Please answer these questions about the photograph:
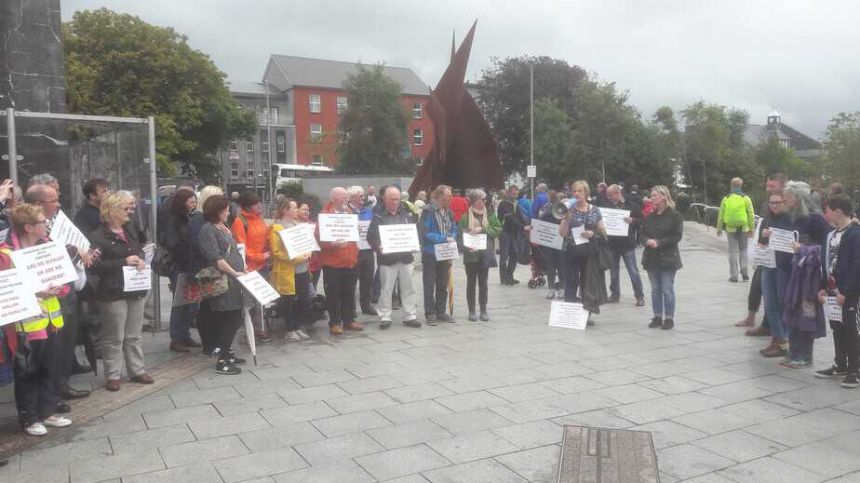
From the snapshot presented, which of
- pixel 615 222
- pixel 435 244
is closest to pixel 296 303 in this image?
pixel 435 244

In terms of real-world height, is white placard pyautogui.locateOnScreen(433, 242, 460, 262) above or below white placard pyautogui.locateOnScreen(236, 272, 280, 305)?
above

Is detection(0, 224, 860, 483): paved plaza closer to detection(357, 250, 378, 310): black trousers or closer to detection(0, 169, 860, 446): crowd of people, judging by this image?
detection(0, 169, 860, 446): crowd of people

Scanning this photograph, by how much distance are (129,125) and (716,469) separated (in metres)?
7.42

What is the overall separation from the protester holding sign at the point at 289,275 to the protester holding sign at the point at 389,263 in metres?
0.99

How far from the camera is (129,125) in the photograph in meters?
8.46

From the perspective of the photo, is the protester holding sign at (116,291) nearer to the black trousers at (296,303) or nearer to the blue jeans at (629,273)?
the black trousers at (296,303)

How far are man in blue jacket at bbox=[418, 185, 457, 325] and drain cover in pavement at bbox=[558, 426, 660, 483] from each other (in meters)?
4.29

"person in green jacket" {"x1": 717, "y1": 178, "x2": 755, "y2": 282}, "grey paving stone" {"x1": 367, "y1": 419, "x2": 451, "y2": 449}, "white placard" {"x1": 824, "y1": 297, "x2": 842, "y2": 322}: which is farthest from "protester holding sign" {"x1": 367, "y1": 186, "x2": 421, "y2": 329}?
"person in green jacket" {"x1": 717, "y1": 178, "x2": 755, "y2": 282}

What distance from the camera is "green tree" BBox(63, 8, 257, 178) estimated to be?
125 feet

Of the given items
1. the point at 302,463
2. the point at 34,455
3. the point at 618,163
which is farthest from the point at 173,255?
the point at 618,163

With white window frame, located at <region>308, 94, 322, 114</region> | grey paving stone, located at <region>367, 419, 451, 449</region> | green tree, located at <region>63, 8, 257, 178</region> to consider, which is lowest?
grey paving stone, located at <region>367, 419, 451, 449</region>

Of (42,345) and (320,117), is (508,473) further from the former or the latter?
(320,117)

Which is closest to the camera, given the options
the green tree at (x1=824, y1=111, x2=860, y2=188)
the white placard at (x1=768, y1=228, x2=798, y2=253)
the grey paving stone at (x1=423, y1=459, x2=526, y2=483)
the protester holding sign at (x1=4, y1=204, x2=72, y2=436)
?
the grey paving stone at (x1=423, y1=459, x2=526, y2=483)

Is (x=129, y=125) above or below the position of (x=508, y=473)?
above
